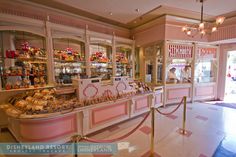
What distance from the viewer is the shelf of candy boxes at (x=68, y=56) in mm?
4004

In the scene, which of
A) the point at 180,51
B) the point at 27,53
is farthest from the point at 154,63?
the point at 27,53

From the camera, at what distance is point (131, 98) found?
146 inches

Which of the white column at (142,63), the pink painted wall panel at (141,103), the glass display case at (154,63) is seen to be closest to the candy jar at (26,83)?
the pink painted wall panel at (141,103)

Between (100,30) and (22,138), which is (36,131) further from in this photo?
(100,30)

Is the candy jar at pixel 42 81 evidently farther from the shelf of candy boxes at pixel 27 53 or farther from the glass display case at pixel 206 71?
the glass display case at pixel 206 71

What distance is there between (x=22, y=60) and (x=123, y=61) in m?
3.83

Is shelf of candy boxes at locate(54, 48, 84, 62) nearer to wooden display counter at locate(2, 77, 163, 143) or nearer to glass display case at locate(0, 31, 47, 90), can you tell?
glass display case at locate(0, 31, 47, 90)

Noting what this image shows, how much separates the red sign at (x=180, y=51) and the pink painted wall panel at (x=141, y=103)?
7.47 ft

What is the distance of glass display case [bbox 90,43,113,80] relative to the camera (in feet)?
16.3

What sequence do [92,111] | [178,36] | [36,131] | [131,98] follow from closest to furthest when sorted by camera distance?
[36,131]
[92,111]
[131,98]
[178,36]

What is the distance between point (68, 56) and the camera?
13.8 feet

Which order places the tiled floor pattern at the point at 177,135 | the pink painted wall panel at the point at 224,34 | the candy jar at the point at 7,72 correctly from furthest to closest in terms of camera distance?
the pink painted wall panel at the point at 224,34 → the candy jar at the point at 7,72 → the tiled floor pattern at the point at 177,135

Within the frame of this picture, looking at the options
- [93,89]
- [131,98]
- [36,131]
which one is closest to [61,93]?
[93,89]

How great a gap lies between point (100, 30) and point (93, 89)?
10.8 feet
